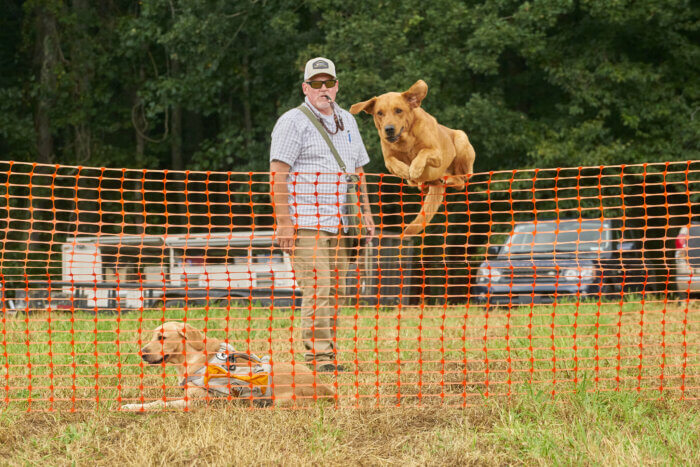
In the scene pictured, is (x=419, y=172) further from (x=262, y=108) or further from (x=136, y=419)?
(x=262, y=108)

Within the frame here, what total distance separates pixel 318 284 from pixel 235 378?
1.10 meters

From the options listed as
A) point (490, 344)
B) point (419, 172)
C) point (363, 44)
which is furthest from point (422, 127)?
point (363, 44)

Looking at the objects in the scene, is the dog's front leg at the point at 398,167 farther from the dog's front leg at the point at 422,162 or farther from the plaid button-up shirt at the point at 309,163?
the plaid button-up shirt at the point at 309,163

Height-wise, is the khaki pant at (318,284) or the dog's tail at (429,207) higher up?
the dog's tail at (429,207)

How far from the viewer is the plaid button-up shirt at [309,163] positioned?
16.3 feet

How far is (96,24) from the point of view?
1900cm

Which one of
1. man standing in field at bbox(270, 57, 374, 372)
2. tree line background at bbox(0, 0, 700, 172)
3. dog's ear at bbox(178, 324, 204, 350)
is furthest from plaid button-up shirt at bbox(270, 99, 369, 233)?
tree line background at bbox(0, 0, 700, 172)

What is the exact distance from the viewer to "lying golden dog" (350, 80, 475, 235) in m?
4.13

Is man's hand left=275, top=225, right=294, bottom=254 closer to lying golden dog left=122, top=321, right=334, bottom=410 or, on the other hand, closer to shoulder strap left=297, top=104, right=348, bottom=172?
shoulder strap left=297, top=104, right=348, bottom=172

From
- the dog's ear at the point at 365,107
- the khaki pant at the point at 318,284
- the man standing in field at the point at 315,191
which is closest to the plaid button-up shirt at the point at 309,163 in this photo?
the man standing in field at the point at 315,191

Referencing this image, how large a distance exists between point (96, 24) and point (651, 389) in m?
17.9

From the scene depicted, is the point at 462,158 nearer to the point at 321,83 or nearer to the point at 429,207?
the point at 429,207

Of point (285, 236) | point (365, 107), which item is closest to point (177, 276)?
point (285, 236)

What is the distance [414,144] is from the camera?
4219mm
